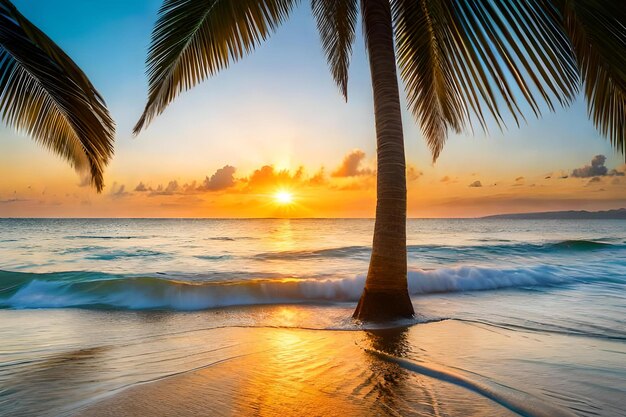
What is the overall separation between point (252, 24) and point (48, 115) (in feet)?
10.6

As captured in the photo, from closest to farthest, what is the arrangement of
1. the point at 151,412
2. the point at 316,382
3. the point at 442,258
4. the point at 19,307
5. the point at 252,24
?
the point at 151,412
the point at 316,382
the point at 252,24
the point at 19,307
the point at 442,258

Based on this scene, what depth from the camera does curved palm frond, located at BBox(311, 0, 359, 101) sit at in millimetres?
7719

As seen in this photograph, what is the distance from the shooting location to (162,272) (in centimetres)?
1669

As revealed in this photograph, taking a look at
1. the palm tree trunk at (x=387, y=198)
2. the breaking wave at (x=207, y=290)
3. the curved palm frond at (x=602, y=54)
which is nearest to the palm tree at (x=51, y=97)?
the palm tree trunk at (x=387, y=198)

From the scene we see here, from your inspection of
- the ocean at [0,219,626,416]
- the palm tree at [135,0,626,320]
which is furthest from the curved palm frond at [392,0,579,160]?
the ocean at [0,219,626,416]

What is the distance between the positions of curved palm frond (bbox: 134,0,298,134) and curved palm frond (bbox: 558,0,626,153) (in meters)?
4.03

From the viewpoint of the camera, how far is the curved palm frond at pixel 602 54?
3676mm

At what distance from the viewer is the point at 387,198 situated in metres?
6.11

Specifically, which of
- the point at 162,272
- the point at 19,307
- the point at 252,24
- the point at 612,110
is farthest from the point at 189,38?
the point at 162,272

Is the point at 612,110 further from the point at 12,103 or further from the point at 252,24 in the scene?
the point at 12,103

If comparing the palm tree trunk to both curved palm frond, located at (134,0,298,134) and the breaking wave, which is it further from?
the breaking wave

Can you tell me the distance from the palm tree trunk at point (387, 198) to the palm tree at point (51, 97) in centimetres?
397

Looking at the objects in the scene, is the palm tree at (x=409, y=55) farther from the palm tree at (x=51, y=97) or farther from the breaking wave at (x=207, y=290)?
the breaking wave at (x=207, y=290)

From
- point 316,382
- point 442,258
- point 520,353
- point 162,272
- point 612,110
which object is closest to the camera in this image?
point 316,382
